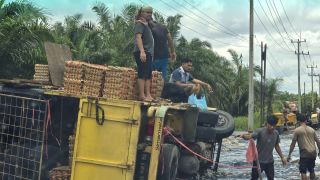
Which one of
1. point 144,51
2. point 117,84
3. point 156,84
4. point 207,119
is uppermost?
point 144,51

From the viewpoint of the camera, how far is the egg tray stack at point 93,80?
7.52 m

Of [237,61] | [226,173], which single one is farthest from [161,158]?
[237,61]

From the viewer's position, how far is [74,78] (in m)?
7.66

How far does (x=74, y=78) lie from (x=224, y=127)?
4671 millimetres

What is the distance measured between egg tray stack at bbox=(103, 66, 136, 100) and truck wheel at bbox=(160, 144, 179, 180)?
100 centimetres

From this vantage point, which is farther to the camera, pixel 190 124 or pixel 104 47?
pixel 104 47

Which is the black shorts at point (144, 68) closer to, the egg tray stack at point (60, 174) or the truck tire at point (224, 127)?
the egg tray stack at point (60, 174)

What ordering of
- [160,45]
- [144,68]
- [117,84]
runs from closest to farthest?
[117,84]
[144,68]
[160,45]

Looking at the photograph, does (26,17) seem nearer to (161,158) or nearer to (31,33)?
(31,33)

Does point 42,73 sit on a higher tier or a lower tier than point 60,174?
higher

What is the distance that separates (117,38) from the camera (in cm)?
2908

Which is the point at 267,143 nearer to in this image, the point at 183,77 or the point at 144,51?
the point at 183,77

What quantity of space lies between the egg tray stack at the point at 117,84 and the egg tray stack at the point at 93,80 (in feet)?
0.24

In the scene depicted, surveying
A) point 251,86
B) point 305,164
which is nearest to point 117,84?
point 305,164
